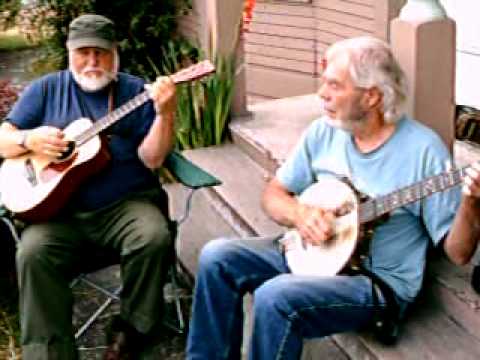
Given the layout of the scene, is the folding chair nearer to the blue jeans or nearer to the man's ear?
the blue jeans

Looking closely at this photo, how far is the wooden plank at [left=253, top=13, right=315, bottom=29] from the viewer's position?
6419 mm

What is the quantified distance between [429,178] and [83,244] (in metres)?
1.45

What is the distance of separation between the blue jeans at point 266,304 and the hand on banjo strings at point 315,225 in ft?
0.43

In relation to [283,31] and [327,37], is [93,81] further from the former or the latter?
[283,31]

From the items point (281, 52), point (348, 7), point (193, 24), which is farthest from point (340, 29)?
point (193, 24)

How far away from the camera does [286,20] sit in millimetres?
6562

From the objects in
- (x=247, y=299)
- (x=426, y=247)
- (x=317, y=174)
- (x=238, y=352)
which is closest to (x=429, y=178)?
(x=426, y=247)

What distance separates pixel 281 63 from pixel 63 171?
3.38 meters

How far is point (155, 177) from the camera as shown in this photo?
12.5 feet

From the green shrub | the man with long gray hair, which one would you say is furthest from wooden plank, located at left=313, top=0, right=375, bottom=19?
the man with long gray hair

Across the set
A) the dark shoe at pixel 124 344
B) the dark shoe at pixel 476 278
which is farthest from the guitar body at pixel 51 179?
the dark shoe at pixel 476 278

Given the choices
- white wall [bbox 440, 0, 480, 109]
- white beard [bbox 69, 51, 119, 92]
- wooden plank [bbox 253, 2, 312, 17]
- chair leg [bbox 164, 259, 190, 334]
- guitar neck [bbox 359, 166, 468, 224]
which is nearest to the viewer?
guitar neck [bbox 359, 166, 468, 224]

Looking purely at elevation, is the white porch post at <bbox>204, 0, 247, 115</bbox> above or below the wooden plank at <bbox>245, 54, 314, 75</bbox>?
above

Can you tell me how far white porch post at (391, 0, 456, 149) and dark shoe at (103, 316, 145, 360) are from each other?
4.32ft
